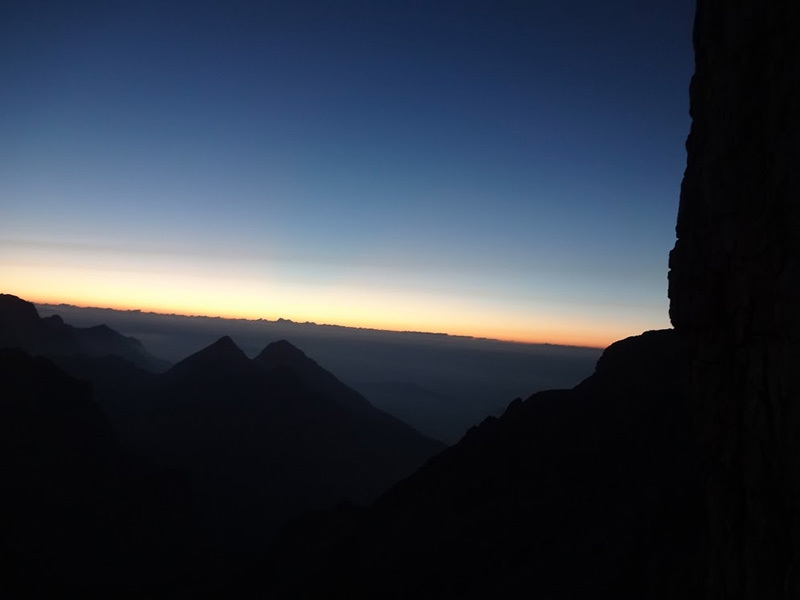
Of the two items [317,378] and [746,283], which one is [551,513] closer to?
[746,283]

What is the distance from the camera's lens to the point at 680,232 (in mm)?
17750

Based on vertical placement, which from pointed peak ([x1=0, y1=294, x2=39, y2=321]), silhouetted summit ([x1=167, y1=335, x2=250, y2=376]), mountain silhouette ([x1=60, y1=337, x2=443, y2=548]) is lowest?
mountain silhouette ([x1=60, y1=337, x2=443, y2=548])

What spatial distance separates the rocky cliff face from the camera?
12804 mm

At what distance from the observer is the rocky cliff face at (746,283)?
12804 millimetres

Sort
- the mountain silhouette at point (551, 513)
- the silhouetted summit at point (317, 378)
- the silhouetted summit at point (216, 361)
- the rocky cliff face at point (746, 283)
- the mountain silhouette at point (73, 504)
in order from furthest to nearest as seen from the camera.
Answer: the silhouetted summit at point (317, 378)
the silhouetted summit at point (216, 361)
the mountain silhouette at point (73, 504)
the mountain silhouette at point (551, 513)
the rocky cliff face at point (746, 283)

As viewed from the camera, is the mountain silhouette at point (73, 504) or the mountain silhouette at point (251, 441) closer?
the mountain silhouette at point (73, 504)

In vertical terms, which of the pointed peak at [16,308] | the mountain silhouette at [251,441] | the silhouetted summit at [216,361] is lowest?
the mountain silhouette at [251,441]

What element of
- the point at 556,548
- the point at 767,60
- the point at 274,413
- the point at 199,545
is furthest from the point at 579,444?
the point at 274,413

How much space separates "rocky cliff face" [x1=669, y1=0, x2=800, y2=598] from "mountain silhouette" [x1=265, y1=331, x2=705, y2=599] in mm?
13029

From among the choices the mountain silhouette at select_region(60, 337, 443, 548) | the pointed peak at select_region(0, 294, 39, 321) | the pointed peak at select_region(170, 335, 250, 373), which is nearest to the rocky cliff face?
the mountain silhouette at select_region(60, 337, 443, 548)

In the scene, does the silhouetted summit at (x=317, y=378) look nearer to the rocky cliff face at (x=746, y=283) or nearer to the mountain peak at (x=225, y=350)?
the mountain peak at (x=225, y=350)

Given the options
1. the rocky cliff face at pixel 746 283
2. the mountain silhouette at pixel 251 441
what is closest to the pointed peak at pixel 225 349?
the mountain silhouette at pixel 251 441

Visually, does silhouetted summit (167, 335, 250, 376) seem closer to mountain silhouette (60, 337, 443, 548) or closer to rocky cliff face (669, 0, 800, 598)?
mountain silhouette (60, 337, 443, 548)

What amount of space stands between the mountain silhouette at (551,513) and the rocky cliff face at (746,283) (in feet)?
42.7
